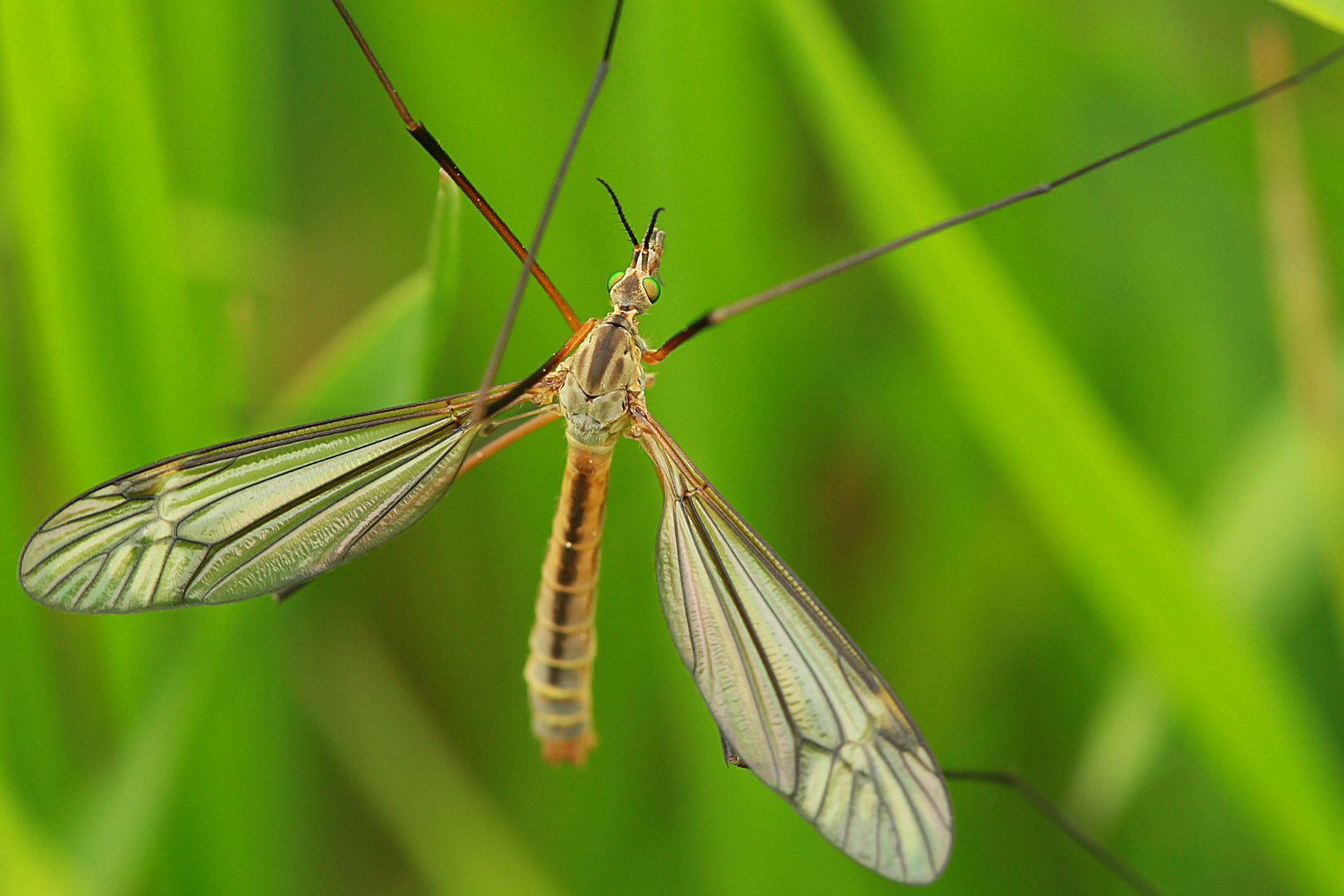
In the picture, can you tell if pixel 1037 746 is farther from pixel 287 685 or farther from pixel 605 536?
pixel 287 685

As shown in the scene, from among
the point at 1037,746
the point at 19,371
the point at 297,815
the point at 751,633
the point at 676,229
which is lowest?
the point at 1037,746

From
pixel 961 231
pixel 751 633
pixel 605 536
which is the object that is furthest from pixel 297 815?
pixel 961 231

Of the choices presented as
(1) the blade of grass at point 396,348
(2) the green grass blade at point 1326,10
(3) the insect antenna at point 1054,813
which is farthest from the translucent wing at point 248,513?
(2) the green grass blade at point 1326,10

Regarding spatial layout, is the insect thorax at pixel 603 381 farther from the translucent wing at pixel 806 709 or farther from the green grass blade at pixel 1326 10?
the green grass blade at pixel 1326 10

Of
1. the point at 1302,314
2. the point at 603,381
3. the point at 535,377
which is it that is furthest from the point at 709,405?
the point at 1302,314

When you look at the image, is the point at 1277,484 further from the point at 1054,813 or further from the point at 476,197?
the point at 476,197
